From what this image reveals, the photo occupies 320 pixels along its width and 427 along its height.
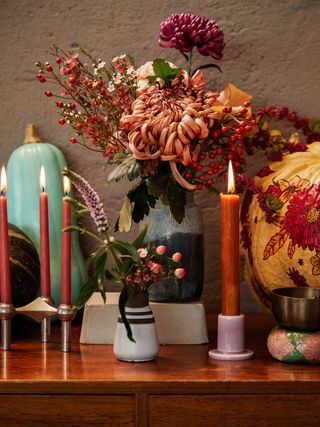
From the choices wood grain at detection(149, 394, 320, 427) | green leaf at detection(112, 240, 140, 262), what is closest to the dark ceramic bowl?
wood grain at detection(149, 394, 320, 427)

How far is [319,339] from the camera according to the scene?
1152 millimetres

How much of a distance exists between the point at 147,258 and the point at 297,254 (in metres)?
0.25

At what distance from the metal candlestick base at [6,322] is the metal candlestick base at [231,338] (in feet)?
1.07

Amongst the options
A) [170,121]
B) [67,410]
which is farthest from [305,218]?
[67,410]

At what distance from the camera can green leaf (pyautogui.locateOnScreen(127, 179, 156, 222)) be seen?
4.25ft

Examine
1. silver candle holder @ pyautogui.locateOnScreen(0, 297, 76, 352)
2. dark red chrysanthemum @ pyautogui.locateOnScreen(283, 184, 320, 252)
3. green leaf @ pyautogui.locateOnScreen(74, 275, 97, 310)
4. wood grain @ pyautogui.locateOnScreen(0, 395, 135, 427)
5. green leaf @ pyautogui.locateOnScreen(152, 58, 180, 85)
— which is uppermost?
green leaf @ pyautogui.locateOnScreen(152, 58, 180, 85)

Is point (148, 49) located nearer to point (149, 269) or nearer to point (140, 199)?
point (140, 199)

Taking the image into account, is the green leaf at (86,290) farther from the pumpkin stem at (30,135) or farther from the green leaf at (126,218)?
the pumpkin stem at (30,135)

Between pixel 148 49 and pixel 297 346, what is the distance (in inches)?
27.9

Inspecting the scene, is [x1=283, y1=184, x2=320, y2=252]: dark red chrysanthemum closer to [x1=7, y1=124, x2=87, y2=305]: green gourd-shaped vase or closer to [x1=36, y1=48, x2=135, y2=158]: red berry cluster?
[x1=36, y1=48, x2=135, y2=158]: red berry cluster

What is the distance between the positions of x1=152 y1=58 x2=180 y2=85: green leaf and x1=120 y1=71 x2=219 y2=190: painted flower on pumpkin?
0.04 feet

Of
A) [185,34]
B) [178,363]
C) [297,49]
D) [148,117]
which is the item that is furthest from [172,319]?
[297,49]

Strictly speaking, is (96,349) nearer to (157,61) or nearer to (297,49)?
(157,61)

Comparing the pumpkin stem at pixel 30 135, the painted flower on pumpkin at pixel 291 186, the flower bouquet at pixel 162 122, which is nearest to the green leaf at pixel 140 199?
the flower bouquet at pixel 162 122
